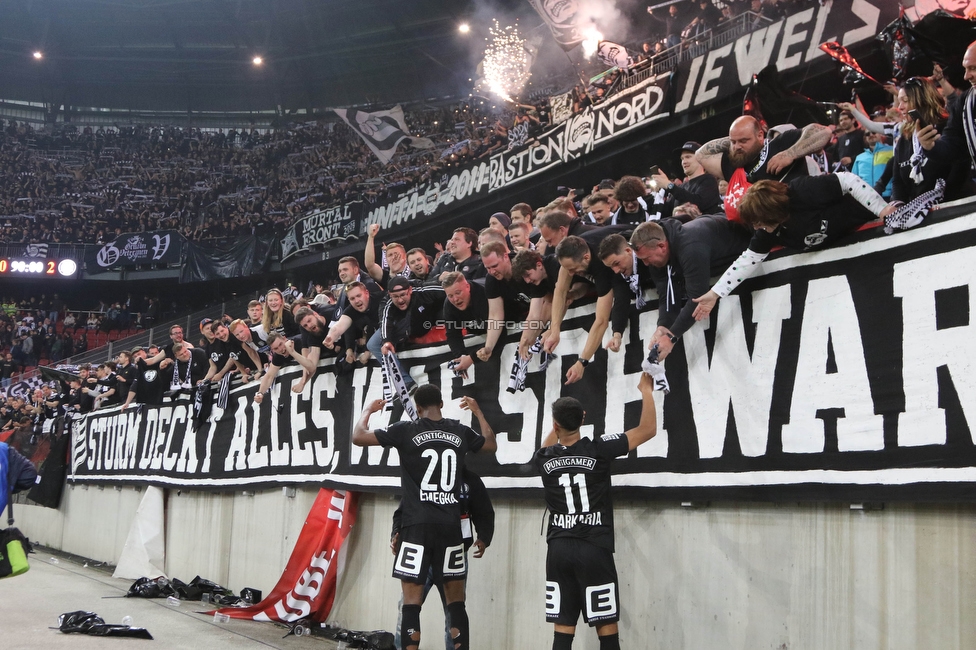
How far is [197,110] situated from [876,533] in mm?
44464

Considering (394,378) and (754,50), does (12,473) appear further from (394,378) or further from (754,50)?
(754,50)

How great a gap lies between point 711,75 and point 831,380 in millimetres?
11586

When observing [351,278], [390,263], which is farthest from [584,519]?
[390,263]

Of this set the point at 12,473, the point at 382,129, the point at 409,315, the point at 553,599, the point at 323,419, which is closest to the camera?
the point at 553,599

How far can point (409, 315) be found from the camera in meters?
8.22

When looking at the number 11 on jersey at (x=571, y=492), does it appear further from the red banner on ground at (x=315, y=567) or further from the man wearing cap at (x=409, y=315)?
the red banner on ground at (x=315, y=567)

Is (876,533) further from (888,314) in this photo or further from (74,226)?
(74,226)

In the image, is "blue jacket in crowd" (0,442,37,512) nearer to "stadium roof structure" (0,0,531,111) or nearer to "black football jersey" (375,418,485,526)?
"black football jersey" (375,418,485,526)

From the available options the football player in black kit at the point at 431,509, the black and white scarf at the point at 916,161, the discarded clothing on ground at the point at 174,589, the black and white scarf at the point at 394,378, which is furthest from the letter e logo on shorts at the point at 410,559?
the discarded clothing on ground at the point at 174,589

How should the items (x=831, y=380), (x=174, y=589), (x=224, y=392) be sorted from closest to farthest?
(x=831, y=380)
(x=174, y=589)
(x=224, y=392)

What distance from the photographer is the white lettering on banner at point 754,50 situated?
14.2 meters

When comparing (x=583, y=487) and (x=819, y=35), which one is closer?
(x=583, y=487)

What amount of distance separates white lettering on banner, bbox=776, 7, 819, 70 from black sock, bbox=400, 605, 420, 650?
36.2ft

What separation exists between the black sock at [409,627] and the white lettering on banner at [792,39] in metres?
11.0
